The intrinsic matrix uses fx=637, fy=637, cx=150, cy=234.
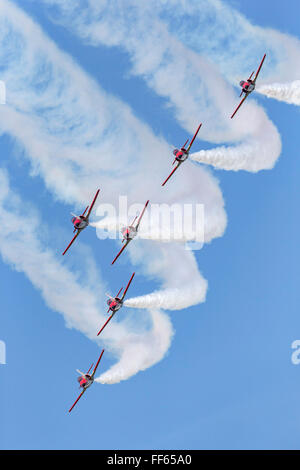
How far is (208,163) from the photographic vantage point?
64.4 meters

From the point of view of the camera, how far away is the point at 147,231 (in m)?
63.7

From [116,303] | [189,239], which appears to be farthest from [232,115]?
[116,303]

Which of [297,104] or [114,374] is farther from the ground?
[297,104]

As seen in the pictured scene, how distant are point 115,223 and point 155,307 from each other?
9.32 m

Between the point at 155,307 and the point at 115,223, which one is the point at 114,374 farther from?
the point at 115,223
